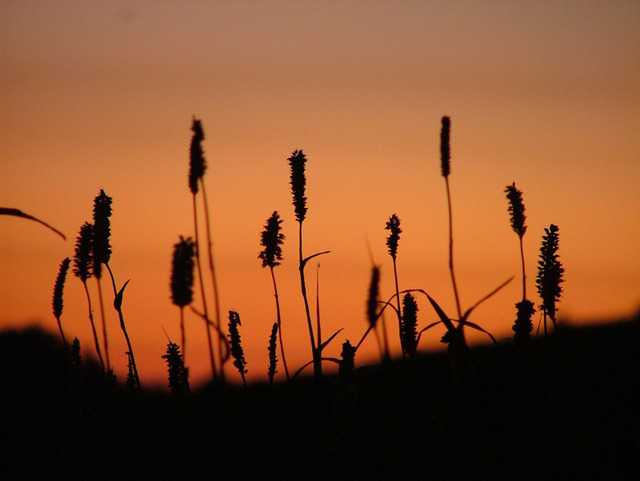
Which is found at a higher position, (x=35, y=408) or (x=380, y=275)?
(x=380, y=275)

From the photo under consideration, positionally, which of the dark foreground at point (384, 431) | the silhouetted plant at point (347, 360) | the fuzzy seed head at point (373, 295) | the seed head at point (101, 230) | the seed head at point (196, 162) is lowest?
the dark foreground at point (384, 431)

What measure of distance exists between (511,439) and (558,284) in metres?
0.72

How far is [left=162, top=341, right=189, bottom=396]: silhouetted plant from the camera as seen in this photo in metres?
3.29

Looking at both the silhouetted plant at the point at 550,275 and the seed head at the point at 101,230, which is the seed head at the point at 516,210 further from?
the seed head at the point at 101,230

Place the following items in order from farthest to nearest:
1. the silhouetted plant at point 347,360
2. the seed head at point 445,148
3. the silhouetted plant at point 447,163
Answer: the seed head at point 445,148, the silhouetted plant at point 447,163, the silhouetted plant at point 347,360

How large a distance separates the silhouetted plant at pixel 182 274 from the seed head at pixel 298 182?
2.35 ft

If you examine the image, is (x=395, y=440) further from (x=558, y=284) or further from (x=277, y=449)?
(x=558, y=284)

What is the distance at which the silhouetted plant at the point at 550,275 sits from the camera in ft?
10.6

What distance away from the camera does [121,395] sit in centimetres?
375

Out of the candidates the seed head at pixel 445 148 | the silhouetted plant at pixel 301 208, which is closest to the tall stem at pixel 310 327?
the silhouetted plant at pixel 301 208

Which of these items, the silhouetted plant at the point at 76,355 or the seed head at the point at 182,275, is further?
the silhouetted plant at the point at 76,355

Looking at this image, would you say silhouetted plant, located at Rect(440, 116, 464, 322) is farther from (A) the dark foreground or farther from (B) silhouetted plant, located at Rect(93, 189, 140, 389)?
(B) silhouetted plant, located at Rect(93, 189, 140, 389)

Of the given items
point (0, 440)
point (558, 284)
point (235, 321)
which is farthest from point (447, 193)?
point (0, 440)

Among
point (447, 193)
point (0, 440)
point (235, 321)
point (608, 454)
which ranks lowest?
point (608, 454)
